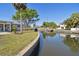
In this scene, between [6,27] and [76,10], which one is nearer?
[76,10]

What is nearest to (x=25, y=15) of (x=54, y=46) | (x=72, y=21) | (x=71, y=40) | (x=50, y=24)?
(x=50, y=24)

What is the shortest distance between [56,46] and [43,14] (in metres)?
1.33

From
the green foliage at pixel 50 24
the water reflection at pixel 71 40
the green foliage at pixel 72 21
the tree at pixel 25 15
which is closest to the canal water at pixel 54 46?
the water reflection at pixel 71 40

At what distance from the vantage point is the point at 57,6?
6023 millimetres

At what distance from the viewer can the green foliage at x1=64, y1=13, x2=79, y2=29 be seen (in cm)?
670

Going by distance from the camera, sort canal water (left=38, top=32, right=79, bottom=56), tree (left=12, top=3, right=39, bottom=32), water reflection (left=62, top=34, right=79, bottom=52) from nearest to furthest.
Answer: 1. tree (left=12, top=3, right=39, bottom=32)
2. canal water (left=38, top=32, right=79, bottom=56)
3. water reflection (left=62, top=34, right=79, bottom=52)

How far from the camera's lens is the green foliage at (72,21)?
6695 mm

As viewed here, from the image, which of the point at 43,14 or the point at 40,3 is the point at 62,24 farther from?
the point at 40,3

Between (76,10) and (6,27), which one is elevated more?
(76,10)

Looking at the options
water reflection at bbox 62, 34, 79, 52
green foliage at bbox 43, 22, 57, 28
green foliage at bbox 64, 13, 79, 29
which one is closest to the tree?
green foliage at bbox 43, 22, 57, 28

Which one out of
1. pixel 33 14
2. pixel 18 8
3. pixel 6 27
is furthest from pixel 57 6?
pixel 6 27

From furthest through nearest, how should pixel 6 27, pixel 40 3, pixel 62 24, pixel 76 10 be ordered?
pixel 6 27, pixel 62 24, pixel 76 10, pixel 40 3

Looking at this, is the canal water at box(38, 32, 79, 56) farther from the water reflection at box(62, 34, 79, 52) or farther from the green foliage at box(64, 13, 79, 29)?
the green foliage at box(64, 13, 79, 29)

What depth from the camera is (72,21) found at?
7051mm
